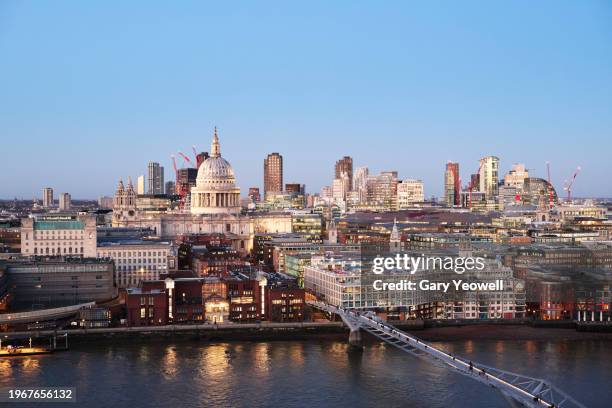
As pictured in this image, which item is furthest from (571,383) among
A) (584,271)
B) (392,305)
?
(584,271)

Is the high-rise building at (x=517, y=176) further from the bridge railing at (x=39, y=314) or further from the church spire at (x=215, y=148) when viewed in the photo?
the bridge railing at (x=39, y=314)

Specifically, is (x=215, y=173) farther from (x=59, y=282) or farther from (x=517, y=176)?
(x=517, y=176)

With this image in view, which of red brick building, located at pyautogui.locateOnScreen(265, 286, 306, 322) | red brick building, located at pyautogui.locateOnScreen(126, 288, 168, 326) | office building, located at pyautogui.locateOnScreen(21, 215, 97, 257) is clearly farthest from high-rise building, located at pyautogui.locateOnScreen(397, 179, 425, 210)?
red brick building, located at pyautogui.locateOnScreen(126, 288, 168, 326)

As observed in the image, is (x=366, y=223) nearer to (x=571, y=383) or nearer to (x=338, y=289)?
(x=338, y=289)

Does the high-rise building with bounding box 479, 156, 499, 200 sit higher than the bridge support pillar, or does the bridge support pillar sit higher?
the high-rise building with bounding box 479, 156, 499, 200

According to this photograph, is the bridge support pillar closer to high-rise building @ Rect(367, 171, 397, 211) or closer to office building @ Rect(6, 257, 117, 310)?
office building @ Rect(6, 257, 117, 310)

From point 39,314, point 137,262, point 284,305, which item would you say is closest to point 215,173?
point 137,262

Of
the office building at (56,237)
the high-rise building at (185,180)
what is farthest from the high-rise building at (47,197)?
the office building at (56,237)
